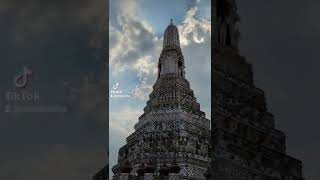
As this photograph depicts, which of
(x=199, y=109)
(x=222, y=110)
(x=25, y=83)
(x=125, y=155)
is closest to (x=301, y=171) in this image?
(x=222, y=110)

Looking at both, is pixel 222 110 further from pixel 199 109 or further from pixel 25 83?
pixel 25 83

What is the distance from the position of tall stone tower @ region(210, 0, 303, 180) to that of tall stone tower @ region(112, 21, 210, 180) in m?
1.13

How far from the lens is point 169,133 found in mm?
8281

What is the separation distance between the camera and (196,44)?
8102mm

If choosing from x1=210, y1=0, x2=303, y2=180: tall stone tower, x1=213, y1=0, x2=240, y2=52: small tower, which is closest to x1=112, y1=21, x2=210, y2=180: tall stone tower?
x1=210, y1=0, x2=303, y2=180: tall stone tower

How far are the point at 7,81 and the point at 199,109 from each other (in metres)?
2.85


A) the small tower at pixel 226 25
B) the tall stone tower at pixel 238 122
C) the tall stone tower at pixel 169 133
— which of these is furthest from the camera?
the small tower at pixel 226 25

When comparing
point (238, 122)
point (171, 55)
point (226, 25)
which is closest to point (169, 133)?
point (171, 55)

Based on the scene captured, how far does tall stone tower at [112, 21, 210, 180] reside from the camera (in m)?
8.02

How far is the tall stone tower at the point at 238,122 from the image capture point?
9.51 metres

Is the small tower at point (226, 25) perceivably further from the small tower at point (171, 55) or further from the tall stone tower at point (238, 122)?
the small tower at point (171, 55)

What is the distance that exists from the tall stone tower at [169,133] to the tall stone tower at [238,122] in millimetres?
1131

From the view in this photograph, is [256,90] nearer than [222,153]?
No

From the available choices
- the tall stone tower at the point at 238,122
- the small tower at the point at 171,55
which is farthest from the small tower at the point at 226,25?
the small tower at the point at 171,55
